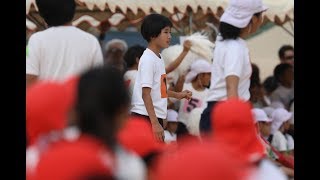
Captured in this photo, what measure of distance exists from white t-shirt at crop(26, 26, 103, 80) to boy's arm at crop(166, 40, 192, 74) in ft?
13.1

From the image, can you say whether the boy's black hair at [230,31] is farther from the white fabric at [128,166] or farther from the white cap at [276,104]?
the white cap at [276,104]

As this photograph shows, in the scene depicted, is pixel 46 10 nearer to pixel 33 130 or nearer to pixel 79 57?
pixel 79 57

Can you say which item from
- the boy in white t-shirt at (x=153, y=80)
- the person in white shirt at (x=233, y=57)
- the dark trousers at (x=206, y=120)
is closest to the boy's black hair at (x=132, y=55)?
the boy in white t-shirt at (x=153, y=80)

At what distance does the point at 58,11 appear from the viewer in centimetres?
434

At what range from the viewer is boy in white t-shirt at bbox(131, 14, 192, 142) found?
5.43 metres

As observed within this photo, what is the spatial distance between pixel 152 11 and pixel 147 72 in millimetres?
3434

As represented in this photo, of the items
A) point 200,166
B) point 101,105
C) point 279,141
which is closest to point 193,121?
point 279,141

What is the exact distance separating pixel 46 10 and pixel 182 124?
13.4 ft

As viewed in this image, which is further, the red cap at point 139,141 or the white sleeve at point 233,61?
the white sleeve at point 233,61

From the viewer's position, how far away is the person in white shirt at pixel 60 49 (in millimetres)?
4227

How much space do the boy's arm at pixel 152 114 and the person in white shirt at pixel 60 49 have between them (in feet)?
3.87

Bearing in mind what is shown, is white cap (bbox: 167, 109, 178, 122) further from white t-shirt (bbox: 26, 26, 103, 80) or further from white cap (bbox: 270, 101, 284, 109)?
white t-shirt (bbox: 26, 26, 103, 80)

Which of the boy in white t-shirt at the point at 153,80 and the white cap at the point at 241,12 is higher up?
the white cap at the point at 241,12
